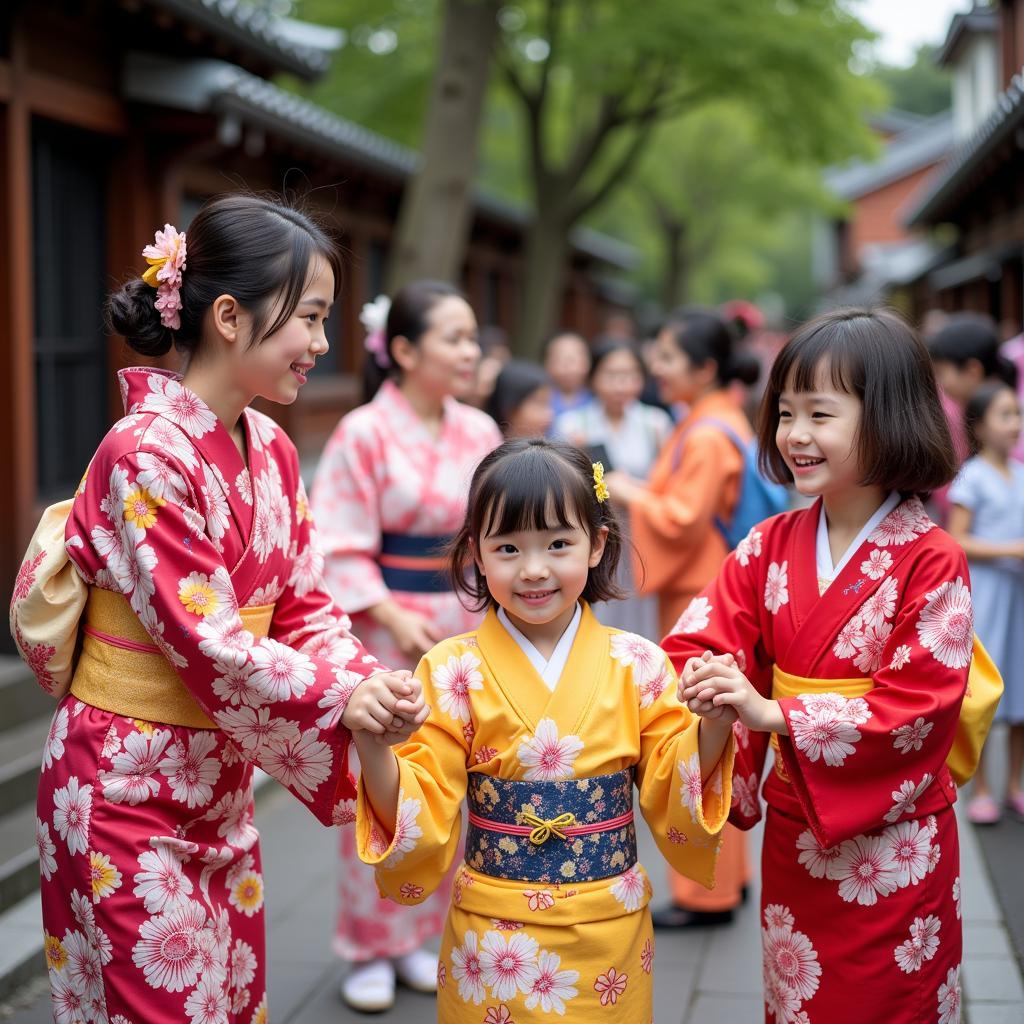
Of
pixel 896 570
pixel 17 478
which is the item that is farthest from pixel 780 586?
pixel 17 478

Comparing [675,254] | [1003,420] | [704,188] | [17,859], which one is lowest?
[17,859]

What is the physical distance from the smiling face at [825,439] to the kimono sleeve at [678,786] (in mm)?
501

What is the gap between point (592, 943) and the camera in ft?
8.19

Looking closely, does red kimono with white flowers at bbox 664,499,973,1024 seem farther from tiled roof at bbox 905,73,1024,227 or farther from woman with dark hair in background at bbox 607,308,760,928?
tiled roof at bbox 905,73,1024,227

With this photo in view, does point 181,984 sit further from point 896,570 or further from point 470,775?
point 896,570

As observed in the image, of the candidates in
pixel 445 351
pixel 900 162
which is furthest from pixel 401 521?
pixel 900 162

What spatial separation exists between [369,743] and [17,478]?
4361 millimetres

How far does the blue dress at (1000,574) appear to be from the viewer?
5.30 metres

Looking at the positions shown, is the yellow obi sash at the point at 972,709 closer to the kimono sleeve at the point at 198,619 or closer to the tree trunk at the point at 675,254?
the kimono sleeve at the point at 198,619

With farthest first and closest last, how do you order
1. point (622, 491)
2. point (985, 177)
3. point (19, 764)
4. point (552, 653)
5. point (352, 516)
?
point (985, 177), point (19, 764), point (622, 491), point (352, 516), point (552, 653)

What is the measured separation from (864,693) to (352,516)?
1980 millimetres

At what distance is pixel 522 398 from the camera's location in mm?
6258

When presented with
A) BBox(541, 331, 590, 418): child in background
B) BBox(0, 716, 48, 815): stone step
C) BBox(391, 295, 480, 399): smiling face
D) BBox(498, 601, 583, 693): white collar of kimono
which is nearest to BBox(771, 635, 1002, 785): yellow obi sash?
BBox(498, 601, 583, 693): white collar of kimono

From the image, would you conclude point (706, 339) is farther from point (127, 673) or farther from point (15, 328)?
point (15, 328)
